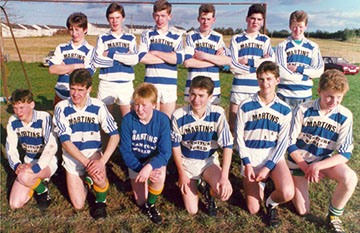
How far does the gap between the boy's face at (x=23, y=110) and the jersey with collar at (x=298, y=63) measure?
2.78 metres

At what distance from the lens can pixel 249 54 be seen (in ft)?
12.7

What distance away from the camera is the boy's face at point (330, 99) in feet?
9.71

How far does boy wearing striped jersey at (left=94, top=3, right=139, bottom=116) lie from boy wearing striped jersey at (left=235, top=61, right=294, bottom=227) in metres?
1.42

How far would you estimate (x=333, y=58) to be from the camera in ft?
62.1

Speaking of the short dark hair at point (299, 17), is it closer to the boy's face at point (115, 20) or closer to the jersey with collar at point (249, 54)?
the jersey with collar at point (249, 54)

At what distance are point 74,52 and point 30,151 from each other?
1.23 meters

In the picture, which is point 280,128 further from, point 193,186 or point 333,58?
point 333,58

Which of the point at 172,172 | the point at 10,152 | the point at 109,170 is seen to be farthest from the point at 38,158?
the point at 172,172

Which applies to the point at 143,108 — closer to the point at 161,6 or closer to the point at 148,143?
the point at 148,143

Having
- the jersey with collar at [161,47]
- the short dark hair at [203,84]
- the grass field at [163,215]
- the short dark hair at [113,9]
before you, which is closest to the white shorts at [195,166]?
the grass field at [163,215]

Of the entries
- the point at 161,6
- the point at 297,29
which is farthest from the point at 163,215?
the point at 297,29

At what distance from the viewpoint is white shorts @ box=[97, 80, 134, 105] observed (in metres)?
3.83

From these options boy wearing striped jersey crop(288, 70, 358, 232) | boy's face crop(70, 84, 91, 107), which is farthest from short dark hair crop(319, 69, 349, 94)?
boy's face crop(70, 84, 91, 107)

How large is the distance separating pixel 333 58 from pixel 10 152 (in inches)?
754
